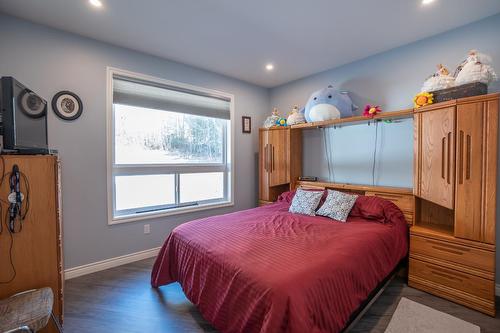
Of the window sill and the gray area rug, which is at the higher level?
the window sill

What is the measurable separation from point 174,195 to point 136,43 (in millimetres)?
1945

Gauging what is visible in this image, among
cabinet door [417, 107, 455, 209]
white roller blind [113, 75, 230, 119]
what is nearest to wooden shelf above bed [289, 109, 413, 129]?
cabinet door [417, 107, 455, 209]

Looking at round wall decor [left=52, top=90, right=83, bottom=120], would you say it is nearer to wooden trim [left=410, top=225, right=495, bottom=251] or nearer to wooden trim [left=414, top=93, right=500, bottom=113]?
wooden trim [left=414, top=93, right=500, bottom=113]

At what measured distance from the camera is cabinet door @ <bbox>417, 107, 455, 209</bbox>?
212cm

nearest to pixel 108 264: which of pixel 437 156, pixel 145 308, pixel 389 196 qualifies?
pixel 145 308

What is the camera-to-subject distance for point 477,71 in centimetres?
201

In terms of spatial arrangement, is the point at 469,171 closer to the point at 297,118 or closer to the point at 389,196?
the point at 389,196

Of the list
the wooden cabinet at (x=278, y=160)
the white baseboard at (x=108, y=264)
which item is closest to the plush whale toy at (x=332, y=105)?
the wooden cabinet at (x=278, y=160)

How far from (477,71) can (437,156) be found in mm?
762

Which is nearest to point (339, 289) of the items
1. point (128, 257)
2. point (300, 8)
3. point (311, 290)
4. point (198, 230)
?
point (311, 290)

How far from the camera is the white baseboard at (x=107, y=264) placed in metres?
2.50

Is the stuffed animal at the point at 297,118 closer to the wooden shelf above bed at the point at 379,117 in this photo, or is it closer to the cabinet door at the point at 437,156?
the wooden shelf above bed at the point at 379,117

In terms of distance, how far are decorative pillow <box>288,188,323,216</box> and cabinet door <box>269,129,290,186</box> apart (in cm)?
69

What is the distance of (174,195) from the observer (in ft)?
11.0
